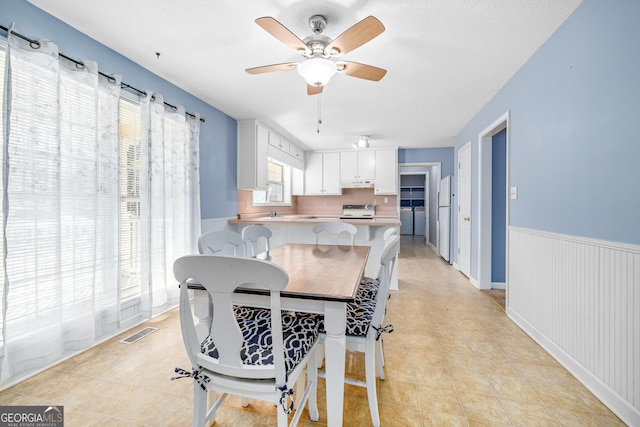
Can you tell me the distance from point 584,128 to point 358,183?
407 cm

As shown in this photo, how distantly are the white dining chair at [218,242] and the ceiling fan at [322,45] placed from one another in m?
1.20

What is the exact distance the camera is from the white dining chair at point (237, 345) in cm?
85

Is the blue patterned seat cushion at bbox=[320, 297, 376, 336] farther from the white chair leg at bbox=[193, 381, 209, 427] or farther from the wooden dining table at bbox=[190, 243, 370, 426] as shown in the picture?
the white chair leg at bbox=[193, 381, 209, 427]

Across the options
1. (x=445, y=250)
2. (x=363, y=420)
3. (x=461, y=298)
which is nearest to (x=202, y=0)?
(x=363, y=420)

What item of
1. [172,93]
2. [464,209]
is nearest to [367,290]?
[172,93]

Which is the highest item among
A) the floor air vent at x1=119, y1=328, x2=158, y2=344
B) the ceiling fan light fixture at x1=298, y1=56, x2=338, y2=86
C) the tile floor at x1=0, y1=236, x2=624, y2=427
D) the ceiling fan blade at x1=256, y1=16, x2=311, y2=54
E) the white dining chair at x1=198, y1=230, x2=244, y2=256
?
the ceiling fan blade at x1=256, y1=16, x2=311, y2=54

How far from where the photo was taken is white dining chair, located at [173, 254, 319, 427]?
85cm

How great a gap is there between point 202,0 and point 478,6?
5.61 feet

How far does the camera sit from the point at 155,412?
1.40 meters

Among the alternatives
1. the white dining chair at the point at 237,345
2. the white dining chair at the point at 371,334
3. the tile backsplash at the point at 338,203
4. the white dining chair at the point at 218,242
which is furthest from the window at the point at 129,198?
the tile backsplash at the point at 338,203

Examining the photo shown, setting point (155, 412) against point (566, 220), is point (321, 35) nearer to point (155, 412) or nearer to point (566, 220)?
point (566, 220)

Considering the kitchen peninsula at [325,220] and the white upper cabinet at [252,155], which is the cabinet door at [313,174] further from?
the white upper cabinet at [252,155]

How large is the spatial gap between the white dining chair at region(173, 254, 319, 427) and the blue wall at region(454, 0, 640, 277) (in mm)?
1744

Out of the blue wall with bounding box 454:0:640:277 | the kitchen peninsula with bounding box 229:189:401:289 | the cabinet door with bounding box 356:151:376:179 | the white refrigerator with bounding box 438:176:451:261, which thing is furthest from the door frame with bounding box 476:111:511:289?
the cabinet door with bounding box 356:151:376:179
